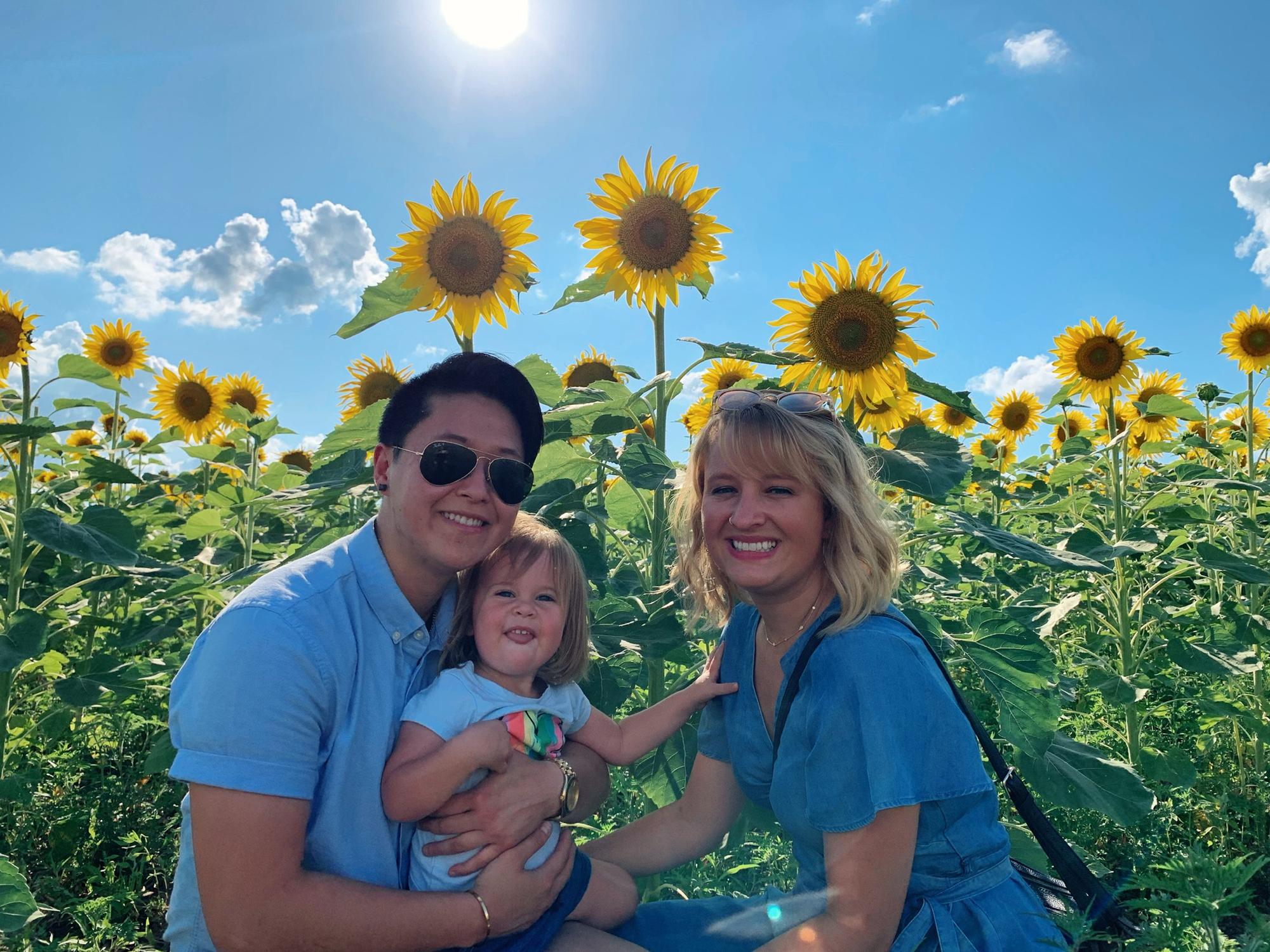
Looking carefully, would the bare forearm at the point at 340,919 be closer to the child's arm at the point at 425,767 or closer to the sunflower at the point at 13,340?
the child's arm at the point at 425,767

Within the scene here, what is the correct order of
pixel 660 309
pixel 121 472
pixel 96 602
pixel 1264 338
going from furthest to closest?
pixel 1264 338
pixel 96 602
pixel 121 472
pixel 660 309

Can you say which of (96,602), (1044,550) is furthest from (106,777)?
(1044,550)

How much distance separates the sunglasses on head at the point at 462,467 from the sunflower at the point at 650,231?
1594 millimetres

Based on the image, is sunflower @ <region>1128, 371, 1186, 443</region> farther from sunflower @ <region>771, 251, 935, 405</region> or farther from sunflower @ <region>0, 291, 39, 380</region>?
sunflower @ <region>0, 291, 39, 380</region>

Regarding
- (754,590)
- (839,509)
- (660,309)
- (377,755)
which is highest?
(660,309)

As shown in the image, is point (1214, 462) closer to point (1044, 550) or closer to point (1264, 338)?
point (1264, 338)

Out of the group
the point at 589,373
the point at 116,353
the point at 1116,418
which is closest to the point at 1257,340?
the point at 1116,418

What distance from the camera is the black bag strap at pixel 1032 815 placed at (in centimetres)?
186

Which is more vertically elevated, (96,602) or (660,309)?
(660,309)

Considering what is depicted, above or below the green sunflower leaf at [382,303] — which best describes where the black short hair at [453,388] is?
below

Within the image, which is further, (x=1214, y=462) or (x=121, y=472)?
(x=1214, y=462)

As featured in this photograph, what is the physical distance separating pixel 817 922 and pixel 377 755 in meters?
1.00

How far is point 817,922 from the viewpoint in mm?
1845

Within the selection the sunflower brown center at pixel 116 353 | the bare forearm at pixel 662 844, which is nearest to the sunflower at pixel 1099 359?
the bare forearm at pixel 662 844
